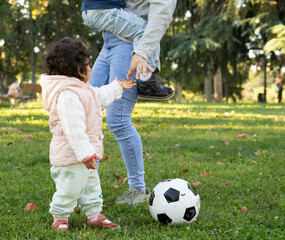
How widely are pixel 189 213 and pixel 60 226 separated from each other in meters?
1.00

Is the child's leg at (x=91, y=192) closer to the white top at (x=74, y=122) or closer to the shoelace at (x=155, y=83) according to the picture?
the white top at (x=74, y=122)

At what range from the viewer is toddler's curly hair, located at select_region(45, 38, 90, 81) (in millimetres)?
2629

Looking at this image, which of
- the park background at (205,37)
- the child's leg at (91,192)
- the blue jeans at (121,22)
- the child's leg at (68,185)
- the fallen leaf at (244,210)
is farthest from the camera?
the park background at (205,37)

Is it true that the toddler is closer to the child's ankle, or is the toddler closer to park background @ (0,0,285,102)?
the child's ankle

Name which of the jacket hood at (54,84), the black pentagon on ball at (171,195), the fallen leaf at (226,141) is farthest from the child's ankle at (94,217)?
the fallen leaf at (226,141)

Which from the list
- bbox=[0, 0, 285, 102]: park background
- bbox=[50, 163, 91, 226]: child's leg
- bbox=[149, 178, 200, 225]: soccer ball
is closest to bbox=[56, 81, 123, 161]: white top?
bbox=[50, 163, 91, 226]: child's leg

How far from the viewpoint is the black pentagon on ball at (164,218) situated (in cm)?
291

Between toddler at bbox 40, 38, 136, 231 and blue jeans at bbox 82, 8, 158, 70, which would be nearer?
toddler at bbox 40, 38, 136, 231

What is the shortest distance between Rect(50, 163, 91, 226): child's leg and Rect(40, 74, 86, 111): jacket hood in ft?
1.55

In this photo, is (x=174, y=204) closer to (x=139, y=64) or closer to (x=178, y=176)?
(x=139, y=64)

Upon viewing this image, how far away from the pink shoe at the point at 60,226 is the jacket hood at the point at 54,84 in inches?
33.6

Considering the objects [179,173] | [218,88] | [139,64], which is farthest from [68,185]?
[218,88]

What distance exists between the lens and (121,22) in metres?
3.17

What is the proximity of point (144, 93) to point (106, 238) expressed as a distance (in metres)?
1.32
